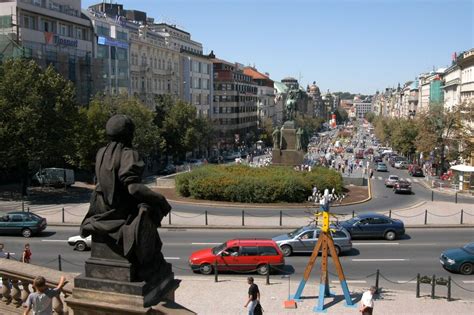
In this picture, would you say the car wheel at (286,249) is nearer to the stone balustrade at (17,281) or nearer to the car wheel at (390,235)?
the car wheel at (390,235)

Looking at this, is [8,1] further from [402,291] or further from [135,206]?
[135,206]

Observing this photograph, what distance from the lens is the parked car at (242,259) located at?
61.3ft

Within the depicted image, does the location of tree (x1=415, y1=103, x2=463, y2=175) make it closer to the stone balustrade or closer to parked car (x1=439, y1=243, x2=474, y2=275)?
parked car (x1=439, y1=243, x2=474, y2=275)

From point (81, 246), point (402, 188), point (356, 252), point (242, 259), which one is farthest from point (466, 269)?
point (402, 188)

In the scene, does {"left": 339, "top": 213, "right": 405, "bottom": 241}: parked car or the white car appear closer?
the white car

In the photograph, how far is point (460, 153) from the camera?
168ft

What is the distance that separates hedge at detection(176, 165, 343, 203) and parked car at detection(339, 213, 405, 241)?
9.81 metres

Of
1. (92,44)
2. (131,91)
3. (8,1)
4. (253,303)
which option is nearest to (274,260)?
(253,303)

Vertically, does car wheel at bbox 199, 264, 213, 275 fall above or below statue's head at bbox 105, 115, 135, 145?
below

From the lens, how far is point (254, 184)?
1366 inches

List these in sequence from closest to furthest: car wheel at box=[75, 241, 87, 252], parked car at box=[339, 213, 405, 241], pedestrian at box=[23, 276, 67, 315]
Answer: pedestrian at box=[23, 276, 67, 315] → car wheel at box=[75, 241, 87, 252] → parked car at box=[339, 213, 405, 241]

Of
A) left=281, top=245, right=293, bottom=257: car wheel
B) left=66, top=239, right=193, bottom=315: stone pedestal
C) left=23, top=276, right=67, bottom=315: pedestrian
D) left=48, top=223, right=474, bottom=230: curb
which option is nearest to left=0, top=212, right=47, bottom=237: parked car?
left=48, top=223, right=474, bottom=230: curb

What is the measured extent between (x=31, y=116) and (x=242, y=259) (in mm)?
22298

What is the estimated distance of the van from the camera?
42375mm
